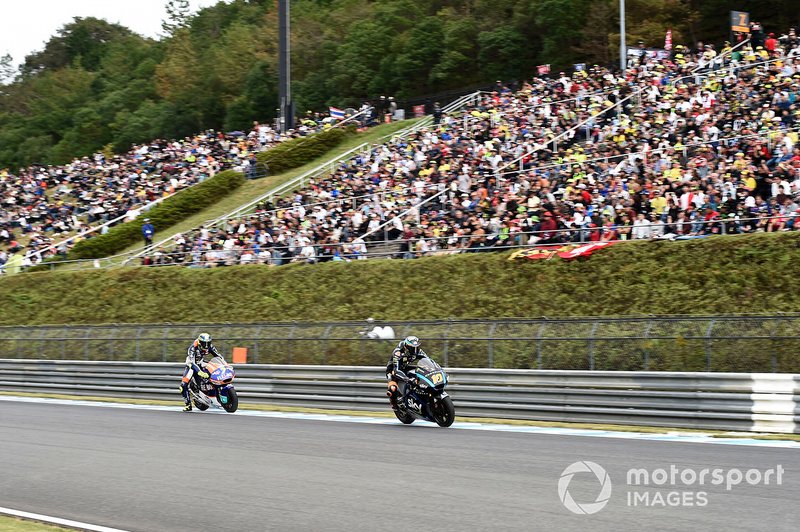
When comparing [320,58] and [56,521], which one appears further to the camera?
[320,58]

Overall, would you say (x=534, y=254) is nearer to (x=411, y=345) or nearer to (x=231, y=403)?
(x=411, y=345)

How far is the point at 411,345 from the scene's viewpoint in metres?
15.9

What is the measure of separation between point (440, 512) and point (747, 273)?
41.3ft

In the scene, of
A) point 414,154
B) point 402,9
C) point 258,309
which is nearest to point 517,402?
point 258,309

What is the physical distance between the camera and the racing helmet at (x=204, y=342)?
63.6 feet

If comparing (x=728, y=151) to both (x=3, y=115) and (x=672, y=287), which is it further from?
(x=3, y=115)

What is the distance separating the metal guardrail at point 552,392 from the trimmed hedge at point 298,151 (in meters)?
20.8

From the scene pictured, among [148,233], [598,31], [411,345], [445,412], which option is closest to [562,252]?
[411,345]

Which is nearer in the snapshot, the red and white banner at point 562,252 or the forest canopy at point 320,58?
the red and white banner at point 562,252

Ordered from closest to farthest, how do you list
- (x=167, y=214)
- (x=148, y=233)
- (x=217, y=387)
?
(x=217, y=387), (x=148, y=233), (x=167, y=214)

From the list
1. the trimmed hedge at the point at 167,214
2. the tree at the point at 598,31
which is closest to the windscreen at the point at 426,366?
the trimmed hedge at the point at 167,214

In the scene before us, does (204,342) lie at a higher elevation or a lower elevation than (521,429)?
higher

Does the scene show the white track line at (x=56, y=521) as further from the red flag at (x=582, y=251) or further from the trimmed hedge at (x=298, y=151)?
the trimmed hedge at (x=298, y=151)

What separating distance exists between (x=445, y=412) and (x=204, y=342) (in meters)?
6.20
